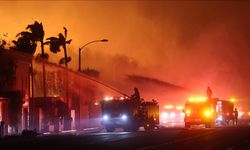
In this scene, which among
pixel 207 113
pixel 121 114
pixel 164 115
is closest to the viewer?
pixel 121 114

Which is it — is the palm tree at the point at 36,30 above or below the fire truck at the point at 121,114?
above

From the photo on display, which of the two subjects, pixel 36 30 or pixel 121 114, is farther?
pixel 36 30

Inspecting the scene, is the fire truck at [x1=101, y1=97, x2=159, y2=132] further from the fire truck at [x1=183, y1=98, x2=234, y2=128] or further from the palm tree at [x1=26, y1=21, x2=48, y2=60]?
the palm tree at [x1=26, y1=21, x2=48, y2=60]

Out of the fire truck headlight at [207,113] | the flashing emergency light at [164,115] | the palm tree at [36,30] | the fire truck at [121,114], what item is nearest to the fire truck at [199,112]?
the fire truck headlight at [207,113]

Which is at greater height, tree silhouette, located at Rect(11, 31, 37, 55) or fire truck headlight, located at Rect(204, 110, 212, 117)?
tree silhouette, located at Rect(11, 31, 37, 55)

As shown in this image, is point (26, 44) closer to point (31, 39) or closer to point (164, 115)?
point (31, 39)

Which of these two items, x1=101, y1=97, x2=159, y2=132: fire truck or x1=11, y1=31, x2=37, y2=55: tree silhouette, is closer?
x1=101, y1=97, x2=159, y2=132: fire truck

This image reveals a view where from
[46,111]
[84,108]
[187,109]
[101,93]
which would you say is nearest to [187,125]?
[187,109]

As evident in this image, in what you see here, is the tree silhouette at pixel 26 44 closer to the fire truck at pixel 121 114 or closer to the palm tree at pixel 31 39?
the palm tree at pixel 31 39

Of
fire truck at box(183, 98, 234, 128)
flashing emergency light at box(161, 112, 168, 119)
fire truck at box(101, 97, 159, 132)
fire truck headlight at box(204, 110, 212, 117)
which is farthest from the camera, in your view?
flashing emergency light at box(161, 112, 168, 119)

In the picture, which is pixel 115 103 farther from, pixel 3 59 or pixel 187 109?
pixel 3 59

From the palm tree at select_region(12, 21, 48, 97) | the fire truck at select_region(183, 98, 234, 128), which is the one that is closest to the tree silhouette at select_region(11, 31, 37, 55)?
the palm tree at select_region(12, 21, 48, 97)

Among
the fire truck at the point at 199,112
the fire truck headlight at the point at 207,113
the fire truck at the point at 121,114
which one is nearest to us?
the fire truck at the point at 121,114

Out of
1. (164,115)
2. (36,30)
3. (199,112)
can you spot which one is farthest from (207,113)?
(36,30)
